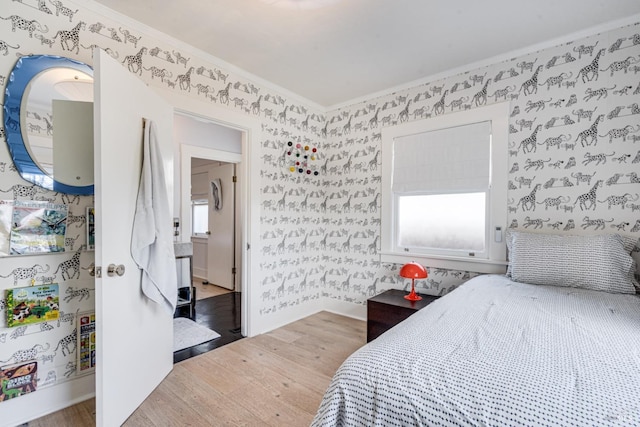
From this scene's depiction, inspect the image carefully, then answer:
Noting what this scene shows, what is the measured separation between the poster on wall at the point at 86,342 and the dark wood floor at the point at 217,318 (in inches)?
Answer: 24.8

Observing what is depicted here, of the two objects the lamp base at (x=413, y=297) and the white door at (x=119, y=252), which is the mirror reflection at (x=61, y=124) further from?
the lamp base at (x=413, y=297)

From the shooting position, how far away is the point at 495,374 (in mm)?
853

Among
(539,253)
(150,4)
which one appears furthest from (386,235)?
(150,4)

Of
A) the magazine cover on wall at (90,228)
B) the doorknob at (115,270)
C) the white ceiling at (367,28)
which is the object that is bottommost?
the doorknob at (115,270)

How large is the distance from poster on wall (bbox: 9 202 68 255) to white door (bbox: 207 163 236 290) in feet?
9.49

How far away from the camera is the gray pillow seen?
1.83 metres

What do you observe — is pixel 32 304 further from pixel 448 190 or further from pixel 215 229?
pixel 215 229

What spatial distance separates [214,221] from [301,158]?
237 centimetres

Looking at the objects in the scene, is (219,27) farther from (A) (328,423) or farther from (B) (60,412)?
(B) (60,412)

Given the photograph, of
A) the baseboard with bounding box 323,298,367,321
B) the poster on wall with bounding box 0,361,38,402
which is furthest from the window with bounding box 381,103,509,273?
the poster on wall with bounding box 0,361,38,402

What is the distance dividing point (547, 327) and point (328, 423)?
994mm

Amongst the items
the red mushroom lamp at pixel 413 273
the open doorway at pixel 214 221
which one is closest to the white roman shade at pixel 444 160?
the red mushroom lamp at pixel 413 273

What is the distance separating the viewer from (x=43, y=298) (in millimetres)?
1737

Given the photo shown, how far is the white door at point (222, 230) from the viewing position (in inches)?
185
